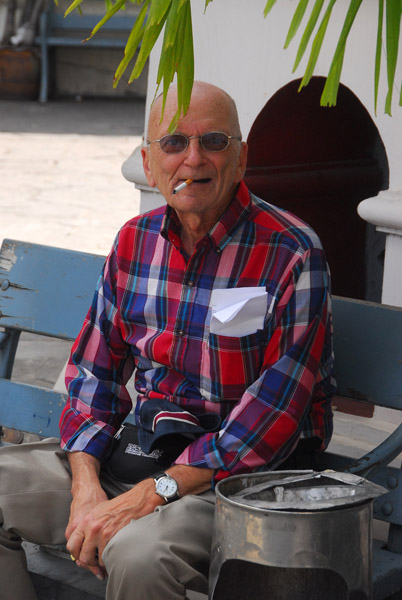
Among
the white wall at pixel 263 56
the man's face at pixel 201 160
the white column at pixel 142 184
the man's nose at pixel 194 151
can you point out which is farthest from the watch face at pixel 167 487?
the white column at pixel 142 184

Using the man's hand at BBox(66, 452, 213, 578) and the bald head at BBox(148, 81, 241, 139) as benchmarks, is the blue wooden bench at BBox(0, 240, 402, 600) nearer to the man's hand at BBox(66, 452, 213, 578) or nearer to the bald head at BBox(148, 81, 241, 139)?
the man's hand at BBox(66, 452, 213, 578)

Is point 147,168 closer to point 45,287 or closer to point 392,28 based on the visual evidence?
point 45,287

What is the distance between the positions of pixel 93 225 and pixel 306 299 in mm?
5815

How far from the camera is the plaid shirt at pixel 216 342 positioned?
251 cm

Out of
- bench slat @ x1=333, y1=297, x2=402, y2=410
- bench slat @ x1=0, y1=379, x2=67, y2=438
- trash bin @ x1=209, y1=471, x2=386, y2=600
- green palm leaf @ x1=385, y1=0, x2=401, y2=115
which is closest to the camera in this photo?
green palm leaf @ x1=385, y1=0, x2=401, y2=115

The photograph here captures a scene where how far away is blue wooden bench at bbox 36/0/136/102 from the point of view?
15.1 metres

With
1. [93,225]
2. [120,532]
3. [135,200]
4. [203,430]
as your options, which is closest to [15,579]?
[120,532]

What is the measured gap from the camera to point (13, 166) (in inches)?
419

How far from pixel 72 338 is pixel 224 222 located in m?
0.85

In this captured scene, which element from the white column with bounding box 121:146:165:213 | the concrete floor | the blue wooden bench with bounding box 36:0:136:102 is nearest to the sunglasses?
the concrete floor

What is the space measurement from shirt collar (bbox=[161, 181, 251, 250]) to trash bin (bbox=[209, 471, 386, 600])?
2.12 ft

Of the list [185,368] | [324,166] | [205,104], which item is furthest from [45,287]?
[324,166]

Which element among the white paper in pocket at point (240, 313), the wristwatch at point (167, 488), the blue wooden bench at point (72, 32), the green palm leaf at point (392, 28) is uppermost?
the green palm leaf at point (392, 28)

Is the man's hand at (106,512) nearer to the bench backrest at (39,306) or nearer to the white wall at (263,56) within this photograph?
the bench backrest at (39,306)
